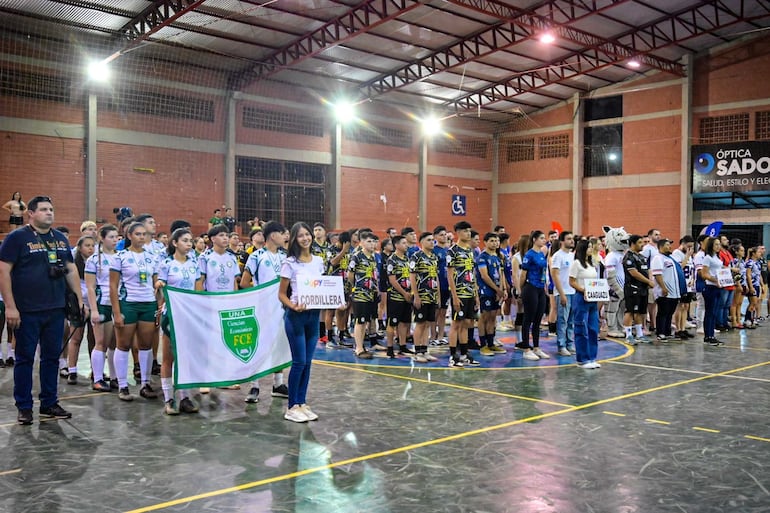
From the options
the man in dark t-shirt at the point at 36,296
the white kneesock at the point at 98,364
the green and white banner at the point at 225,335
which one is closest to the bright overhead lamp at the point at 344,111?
the white kneesock at the point at 98,364

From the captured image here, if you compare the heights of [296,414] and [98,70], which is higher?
[98,70]

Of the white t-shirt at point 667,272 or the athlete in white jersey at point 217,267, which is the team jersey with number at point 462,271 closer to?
the athlete in white jersey at point 217,267

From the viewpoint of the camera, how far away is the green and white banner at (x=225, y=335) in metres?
6.78

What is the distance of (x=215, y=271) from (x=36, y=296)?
6.10ft

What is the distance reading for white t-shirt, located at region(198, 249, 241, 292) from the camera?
24.8ft

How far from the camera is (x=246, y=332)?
710 cm

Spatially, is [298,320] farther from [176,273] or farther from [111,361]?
[111,361]

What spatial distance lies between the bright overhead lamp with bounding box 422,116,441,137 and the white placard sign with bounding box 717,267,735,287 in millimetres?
17367

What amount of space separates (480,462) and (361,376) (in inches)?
149

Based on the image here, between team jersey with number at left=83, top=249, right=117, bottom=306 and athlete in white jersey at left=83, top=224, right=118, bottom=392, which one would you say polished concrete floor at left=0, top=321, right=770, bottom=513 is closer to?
athlete in white jersey at left=83, top=224, right=118, bottom=392

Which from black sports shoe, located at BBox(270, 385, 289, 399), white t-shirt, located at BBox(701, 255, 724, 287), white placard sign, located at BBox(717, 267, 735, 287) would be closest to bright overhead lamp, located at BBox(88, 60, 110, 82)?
black sports shoe, located at BBox(270, 385, 289, 399)

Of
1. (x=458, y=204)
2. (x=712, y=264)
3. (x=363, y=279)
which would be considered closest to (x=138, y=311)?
(x=363, y=279)

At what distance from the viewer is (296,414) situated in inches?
251

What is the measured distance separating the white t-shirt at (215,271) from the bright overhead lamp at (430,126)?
71.9ft
